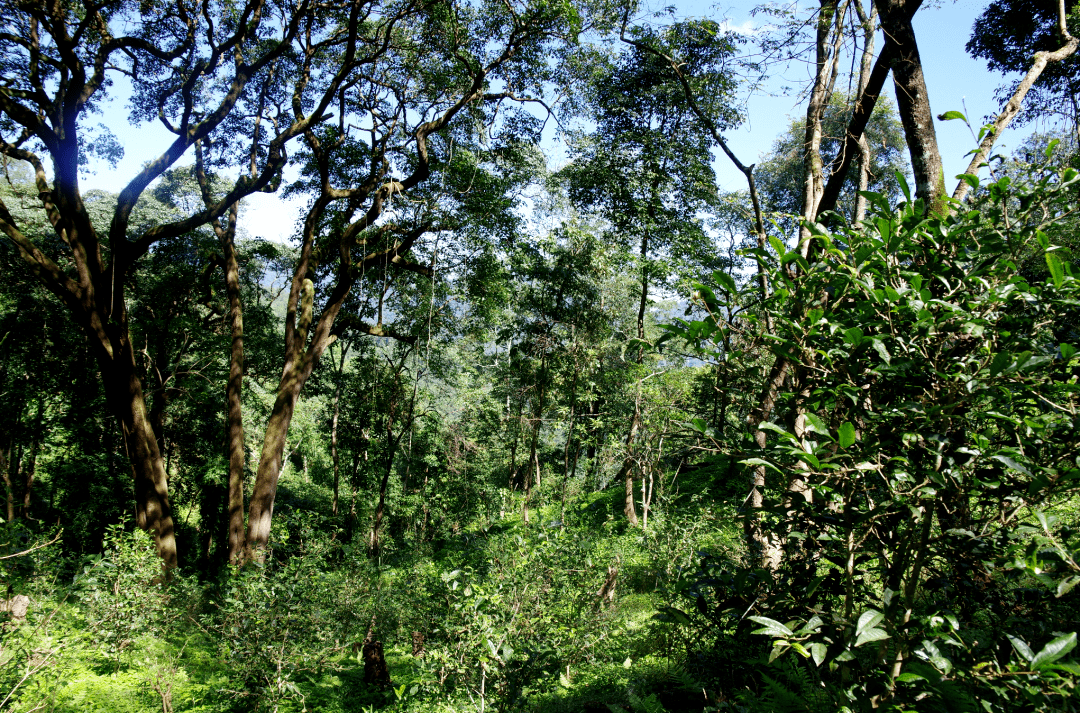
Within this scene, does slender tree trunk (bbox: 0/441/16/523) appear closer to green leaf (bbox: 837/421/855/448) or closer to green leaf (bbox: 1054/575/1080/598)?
green leaf (bbox: 837/421/855/448)

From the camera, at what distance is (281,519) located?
7477 millimetres

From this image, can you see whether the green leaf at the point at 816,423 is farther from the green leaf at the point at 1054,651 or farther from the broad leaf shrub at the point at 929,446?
the green leaf at the point at 1054,651

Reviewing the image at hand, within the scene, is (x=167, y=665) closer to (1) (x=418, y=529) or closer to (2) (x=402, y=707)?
(2) (x=402, y=707)

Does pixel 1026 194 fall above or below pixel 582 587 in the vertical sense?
above

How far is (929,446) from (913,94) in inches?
95.0

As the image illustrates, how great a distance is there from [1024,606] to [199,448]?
17.2 m

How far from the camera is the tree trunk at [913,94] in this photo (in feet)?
9.68

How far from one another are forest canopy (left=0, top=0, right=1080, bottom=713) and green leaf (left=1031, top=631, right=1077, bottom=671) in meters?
0.02

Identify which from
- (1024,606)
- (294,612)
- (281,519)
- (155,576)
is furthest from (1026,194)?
(155,576)

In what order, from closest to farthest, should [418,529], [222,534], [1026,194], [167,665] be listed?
[1026,194] → [167,665] → [222,534] → [418,529]

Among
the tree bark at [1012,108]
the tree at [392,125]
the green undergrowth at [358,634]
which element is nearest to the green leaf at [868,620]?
the green undergrowth at [358,634]

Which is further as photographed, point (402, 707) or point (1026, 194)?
point (402, 707)

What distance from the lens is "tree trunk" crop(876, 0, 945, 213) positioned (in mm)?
2951

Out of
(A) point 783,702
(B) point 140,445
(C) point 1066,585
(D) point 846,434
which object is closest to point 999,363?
(D) point 846,434
